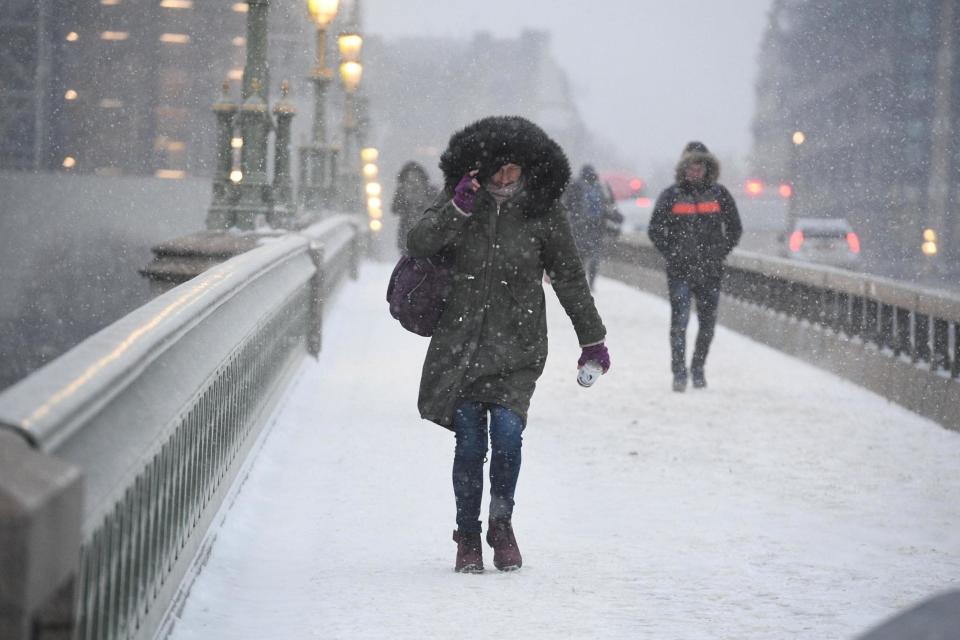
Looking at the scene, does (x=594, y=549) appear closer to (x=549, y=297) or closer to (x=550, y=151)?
(x=550, y=151)

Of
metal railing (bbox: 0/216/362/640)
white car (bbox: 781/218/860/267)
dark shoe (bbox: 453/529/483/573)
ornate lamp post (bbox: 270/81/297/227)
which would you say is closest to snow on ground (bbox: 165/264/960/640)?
dark shoe (bbox: 453/529/483/573)

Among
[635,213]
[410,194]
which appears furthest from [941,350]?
[635,213]

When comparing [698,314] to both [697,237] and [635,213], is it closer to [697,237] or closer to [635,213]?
[697,237]

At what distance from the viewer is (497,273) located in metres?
6.19

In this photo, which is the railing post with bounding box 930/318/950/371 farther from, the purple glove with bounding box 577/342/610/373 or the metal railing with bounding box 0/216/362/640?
the purple glove with bounding box 577/342/610/373

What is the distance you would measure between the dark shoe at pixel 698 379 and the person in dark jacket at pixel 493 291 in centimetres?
684

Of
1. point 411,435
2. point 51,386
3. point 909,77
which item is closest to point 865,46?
point 909,77

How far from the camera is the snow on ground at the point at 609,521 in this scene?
5609 mm

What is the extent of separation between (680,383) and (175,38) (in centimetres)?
6096

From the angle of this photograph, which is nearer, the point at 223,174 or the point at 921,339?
the point at 921,339

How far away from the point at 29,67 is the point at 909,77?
130ft

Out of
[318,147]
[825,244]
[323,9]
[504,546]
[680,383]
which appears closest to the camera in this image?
[504,546]

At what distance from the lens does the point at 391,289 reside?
20.6 ft

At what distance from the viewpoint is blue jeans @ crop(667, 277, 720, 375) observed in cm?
1301
